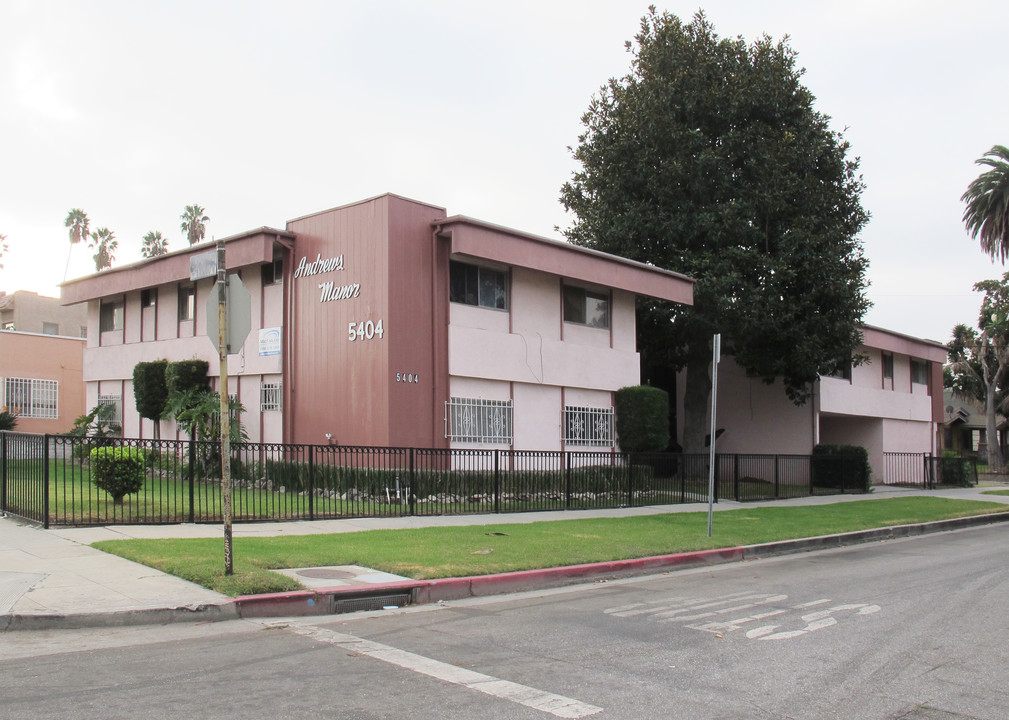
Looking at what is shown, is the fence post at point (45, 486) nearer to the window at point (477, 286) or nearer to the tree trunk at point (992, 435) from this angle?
the window at point (477, 286)

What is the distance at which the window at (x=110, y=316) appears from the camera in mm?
28484

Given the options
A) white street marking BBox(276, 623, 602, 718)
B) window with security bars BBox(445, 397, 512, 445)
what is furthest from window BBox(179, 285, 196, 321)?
white street marking BBox(276, 623, 602, 718)

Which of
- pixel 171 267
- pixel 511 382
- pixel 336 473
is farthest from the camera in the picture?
pixel 171 267

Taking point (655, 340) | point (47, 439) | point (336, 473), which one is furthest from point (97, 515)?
point (655, 340)

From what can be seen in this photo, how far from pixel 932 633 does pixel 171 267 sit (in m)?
22.1

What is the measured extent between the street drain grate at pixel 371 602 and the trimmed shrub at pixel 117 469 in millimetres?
6691

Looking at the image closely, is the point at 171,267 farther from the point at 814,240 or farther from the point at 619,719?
the point at 619,719

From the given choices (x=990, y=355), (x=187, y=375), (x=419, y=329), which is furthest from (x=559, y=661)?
(x=990, y=355)

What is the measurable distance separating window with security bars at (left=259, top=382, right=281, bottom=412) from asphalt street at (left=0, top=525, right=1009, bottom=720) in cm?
1379

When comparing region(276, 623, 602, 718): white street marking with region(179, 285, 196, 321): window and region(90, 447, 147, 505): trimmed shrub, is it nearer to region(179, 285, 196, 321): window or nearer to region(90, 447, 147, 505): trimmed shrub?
region(90, 447, 147, 505): trimmed shrub

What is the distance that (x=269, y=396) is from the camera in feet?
74.0

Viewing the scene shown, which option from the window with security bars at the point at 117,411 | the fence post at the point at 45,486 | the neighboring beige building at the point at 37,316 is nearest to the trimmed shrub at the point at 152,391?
the window with security bars at the point at 117,411

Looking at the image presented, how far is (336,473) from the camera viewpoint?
57.0ft

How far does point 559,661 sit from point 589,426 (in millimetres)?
17973
